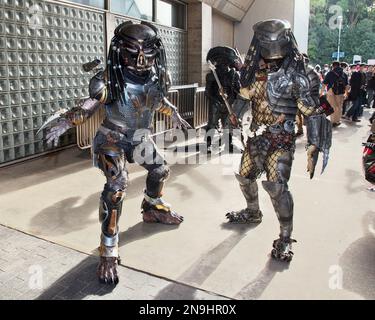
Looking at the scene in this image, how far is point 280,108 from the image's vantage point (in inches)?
117

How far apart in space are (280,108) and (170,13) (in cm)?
737

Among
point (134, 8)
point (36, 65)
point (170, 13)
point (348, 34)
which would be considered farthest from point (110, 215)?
point (348, 34)

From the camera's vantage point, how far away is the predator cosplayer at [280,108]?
2852 millimetres

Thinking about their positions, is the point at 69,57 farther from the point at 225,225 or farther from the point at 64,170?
the point at 225,225

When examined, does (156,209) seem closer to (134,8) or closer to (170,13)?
(134,8)

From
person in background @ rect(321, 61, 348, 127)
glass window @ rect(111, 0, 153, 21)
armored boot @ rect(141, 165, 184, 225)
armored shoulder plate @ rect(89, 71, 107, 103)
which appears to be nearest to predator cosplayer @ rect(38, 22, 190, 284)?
armored shoulder plate @ rect(89, 71, 107, 103)

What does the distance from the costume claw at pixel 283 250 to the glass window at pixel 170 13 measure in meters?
7.12

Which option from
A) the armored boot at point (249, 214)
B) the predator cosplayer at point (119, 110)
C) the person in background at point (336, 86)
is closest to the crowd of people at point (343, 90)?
the person in background at point (336, 86)

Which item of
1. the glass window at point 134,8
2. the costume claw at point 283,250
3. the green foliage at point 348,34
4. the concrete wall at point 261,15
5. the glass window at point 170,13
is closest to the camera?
the costume claw at point 283,250

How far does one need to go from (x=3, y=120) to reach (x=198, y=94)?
436 cm

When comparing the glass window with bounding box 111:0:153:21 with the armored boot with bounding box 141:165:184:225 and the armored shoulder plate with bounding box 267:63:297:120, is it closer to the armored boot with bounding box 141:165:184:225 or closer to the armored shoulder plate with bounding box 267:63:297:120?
the armored boot with bounding box 141:165:184:225

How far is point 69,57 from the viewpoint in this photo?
6.39 m

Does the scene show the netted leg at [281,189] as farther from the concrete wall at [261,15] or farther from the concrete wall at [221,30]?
the concrete wall at [261,15]
